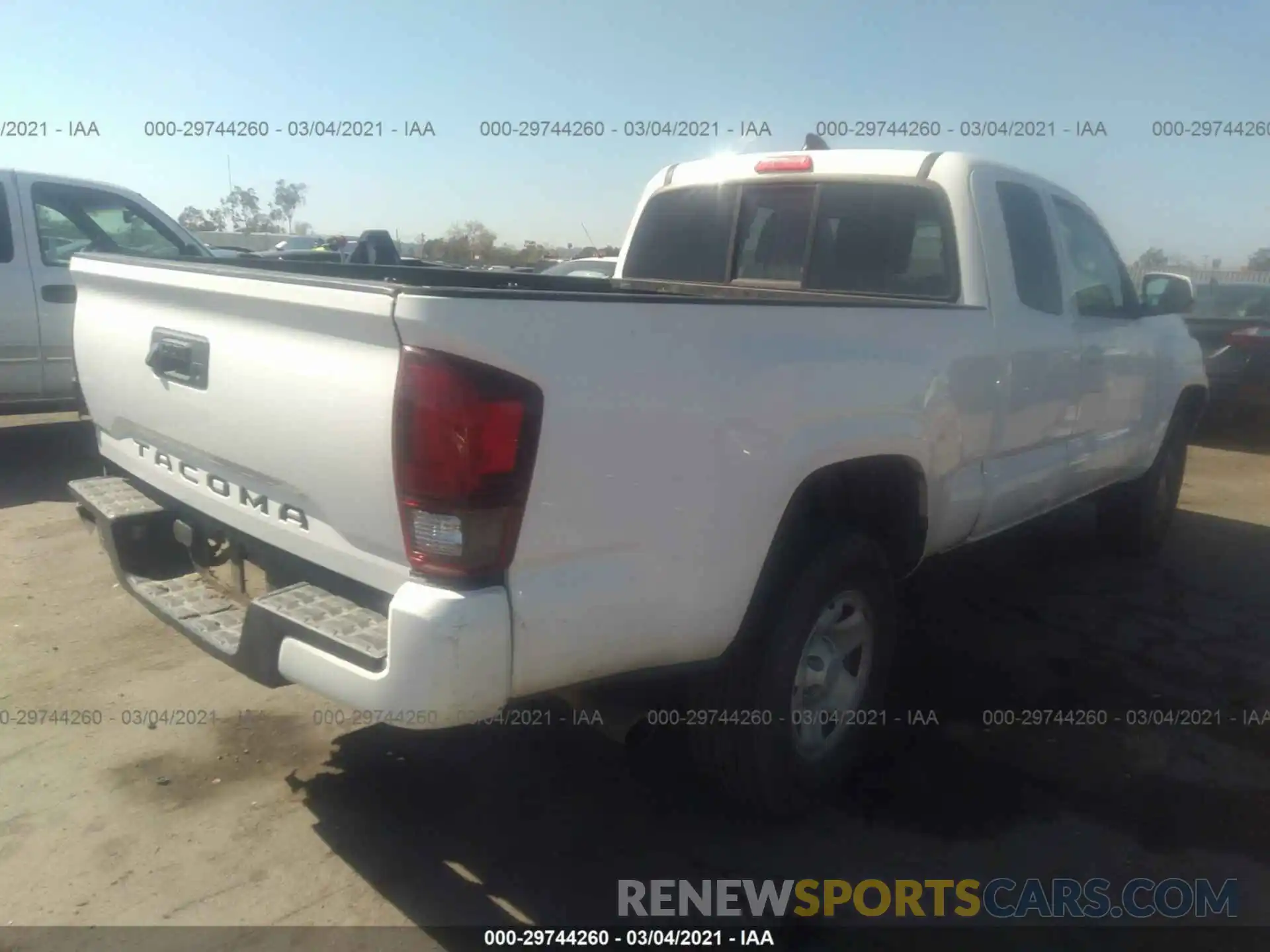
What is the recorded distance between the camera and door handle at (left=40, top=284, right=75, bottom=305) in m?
7.02

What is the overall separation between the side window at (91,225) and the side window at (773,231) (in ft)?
13.8

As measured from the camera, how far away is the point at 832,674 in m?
3.25

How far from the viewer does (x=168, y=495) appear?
3.08 meters

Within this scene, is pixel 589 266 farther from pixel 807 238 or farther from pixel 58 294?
pixel 807 238

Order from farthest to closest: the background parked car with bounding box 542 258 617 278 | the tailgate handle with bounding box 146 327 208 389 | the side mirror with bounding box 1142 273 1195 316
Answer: the background parked car with bounding box 542 258 617 278, the side mirror with bounding box 1142 273 1195 316, the tailgate handle with bounding box 146 327 208 389

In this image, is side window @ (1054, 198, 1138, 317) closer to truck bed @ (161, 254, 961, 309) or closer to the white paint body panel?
truck bed @ (161, 254, 961, 309)

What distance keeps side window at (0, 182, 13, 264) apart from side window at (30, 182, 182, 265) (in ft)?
0.57

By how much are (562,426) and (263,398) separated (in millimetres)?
808

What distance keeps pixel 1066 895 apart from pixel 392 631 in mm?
2069

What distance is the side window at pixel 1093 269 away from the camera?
4.57 meters

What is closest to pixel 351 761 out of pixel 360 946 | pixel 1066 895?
pixel 360 946

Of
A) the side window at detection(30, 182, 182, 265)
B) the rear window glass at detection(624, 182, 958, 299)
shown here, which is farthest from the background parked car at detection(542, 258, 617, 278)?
the rear window glass at detection(624, 182, 958, 299)

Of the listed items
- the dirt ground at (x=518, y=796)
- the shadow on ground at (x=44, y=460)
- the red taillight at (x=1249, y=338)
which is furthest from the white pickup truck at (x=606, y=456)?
the red taillight at (x=1249, y=338)

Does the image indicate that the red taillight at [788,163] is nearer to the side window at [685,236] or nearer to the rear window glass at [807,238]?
the rear window glass at [807,238]
